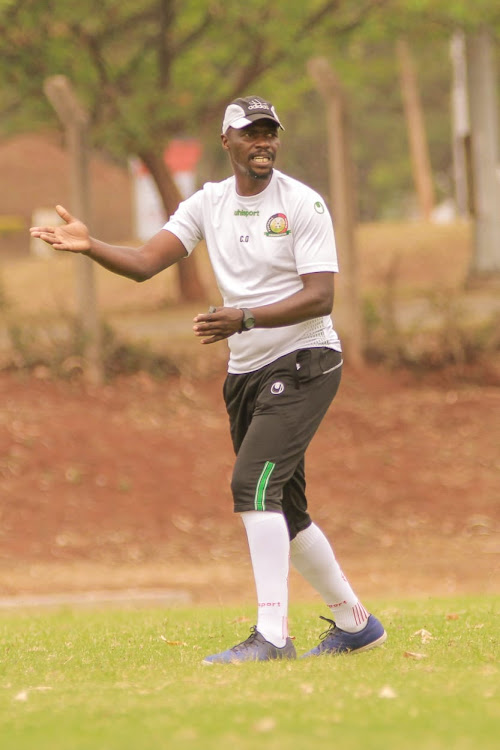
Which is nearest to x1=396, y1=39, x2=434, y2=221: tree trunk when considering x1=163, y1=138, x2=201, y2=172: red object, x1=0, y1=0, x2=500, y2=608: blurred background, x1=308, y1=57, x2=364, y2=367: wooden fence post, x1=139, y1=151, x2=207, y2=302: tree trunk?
x1=163, y1=138, x2=201, y2=172: red object

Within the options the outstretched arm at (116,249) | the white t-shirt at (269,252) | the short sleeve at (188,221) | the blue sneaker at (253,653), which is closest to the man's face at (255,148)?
the white t-shirt at (269,252)

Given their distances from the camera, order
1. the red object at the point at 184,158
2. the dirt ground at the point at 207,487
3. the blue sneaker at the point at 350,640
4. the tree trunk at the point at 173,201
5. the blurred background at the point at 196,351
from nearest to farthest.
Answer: the blue sneaker at the point at 350,640
the dirt ground at the point at 207,487
the blurred background at the point at 196,351
the tree trunk at the point at 173,201
the red object at the point at 184,158

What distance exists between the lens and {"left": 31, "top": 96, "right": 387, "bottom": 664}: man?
5281 mm

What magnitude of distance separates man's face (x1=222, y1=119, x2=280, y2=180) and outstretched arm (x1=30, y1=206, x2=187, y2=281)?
1.44ft

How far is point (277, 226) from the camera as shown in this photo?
5.31m

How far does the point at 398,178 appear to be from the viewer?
5675 cm

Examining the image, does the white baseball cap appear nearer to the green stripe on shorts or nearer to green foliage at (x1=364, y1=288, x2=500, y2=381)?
the green stripe on shorts

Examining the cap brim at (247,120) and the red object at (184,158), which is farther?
the red object at (184,158)

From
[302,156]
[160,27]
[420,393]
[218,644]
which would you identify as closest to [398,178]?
[302,156]

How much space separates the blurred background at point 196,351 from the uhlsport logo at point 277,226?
6.16m

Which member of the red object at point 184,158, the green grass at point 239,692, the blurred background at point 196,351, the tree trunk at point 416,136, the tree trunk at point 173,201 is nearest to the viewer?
the green grass at point 239,692

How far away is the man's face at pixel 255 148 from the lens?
209 inches

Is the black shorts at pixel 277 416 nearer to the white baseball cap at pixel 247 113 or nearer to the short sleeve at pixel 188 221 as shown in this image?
the short sleeve at pixel 188 221

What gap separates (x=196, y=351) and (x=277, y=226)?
34.5 ft
